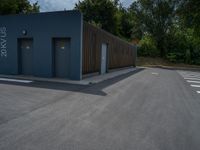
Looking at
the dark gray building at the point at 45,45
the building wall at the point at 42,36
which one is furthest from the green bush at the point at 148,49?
→ the building wall at the point at 42,36

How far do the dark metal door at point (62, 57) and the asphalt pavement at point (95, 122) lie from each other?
429 centimetres

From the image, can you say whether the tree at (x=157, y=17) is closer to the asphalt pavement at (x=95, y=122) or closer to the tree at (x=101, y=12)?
the tree at (x=101, y=12)

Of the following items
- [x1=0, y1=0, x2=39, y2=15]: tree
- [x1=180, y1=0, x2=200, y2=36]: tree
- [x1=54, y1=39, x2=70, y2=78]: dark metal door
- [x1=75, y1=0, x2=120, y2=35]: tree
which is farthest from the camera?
[x1=75, y1=0, x2=120, y2=35]: tree

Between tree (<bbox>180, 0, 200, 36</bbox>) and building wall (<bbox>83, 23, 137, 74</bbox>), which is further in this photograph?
tree (<bbox>180, 0, 200, 36</bbox>)

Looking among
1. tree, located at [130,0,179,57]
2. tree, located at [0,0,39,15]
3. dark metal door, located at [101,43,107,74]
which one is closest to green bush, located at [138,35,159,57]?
tree, located at [130,0,179,57]

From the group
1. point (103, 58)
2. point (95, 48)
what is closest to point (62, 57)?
point (95, 48)

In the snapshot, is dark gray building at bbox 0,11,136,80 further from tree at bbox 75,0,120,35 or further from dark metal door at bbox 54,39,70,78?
tree at bbox 75,0,120,35

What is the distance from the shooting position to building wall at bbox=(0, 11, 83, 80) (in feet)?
36.8

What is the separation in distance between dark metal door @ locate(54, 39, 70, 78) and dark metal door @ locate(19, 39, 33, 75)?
164 cm

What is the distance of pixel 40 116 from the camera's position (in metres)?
5.13

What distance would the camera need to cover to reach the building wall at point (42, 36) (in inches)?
441

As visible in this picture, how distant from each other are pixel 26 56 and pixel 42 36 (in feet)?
5.80

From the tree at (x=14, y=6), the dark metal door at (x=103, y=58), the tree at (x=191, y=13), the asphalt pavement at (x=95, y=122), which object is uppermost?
the tree at (x=14, y=6)

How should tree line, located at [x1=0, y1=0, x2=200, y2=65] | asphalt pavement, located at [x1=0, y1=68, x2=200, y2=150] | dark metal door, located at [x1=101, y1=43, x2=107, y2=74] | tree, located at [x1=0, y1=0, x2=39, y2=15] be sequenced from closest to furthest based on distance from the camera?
asphalt pavement, located at [x1=0, y1=68, x2=200, y2=150] < dark metal door, located at [x1=101, y1=43, x2=107, y2=74] < tree, located at [x1=0, y1=0, x2=39, y2=15] < tree line, located at [x1=0, y1=0, x2=200, y2=65]
